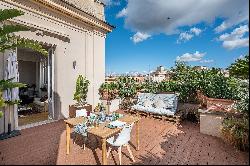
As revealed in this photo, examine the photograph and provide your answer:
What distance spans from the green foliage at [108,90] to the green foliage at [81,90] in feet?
3.77

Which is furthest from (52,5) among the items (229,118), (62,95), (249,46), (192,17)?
(192,17)

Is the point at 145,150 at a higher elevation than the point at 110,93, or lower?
lower

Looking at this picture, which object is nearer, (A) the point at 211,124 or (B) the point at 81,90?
(A) the point at 211,124

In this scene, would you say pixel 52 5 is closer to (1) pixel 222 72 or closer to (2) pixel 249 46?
(2) pixel 249 46

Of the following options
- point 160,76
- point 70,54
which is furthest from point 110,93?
point 160,76

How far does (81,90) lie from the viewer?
8.50m

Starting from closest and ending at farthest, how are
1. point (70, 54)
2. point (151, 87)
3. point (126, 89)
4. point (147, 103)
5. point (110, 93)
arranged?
1. point (147, 103)
2. point (70, 54)
3. point (151, 87)
4. point (110, 93)
5. point (126, 89)

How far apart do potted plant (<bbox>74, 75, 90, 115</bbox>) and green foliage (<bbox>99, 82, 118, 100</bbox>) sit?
3.77 feet

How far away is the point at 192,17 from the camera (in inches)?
Result: 464

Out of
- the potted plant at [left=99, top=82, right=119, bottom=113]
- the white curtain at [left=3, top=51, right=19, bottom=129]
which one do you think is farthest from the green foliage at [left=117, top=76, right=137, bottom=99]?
the white curtain at [left=3, top=51, right=19, bottom=129]

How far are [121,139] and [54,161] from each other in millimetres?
1563

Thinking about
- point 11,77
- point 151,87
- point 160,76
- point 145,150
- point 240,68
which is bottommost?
point 145,150

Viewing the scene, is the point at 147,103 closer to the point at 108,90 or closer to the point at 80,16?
the point at 108,90

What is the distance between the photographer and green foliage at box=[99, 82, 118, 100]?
32.0 feet
